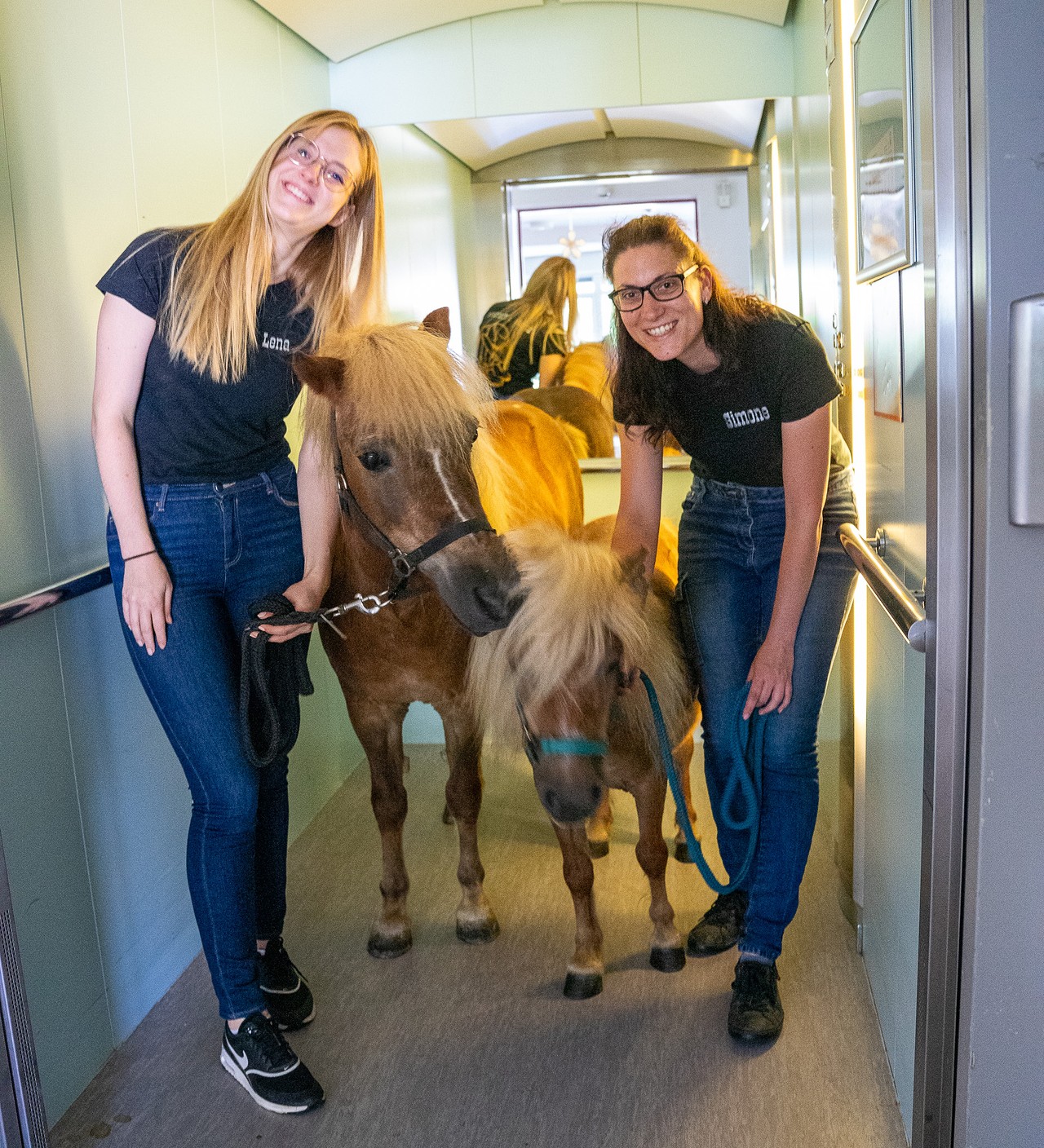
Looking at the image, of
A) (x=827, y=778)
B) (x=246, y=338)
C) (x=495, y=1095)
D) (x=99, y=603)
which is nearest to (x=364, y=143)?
(x=246, y=338)

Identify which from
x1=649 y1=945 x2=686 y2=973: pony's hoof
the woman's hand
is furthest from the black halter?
x1=649 y1=945 x2=686 y2=973: pony's hoof

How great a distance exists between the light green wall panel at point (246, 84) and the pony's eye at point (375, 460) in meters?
1.12

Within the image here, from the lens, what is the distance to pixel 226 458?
1.86 metres

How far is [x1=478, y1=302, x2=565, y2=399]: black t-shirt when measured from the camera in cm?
339

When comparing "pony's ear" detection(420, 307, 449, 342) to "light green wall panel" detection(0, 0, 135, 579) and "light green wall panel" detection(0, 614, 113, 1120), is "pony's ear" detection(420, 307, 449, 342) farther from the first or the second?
"light green wall panel" detection(0, 614, 113, 1120)

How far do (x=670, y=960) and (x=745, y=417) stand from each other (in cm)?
114

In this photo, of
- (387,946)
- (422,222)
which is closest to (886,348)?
(387,946)

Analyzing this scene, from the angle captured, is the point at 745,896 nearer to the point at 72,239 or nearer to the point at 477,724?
the point at 477,724

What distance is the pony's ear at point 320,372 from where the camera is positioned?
1.82 metres

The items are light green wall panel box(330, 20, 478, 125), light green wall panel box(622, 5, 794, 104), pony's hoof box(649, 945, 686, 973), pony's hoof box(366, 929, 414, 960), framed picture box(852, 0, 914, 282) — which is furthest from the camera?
light green wall panel box(330, 20, 478, 125)

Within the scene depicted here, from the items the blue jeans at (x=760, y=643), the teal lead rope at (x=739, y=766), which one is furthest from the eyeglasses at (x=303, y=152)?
the teal lead rope at (x=739, y=766)

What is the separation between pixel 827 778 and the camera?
115 inches

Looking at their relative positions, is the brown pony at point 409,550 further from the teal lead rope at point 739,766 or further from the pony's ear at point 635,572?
the teal lead rope at point 739,766

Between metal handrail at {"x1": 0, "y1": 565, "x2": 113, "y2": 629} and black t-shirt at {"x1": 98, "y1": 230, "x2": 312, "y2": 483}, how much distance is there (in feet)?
0.80
